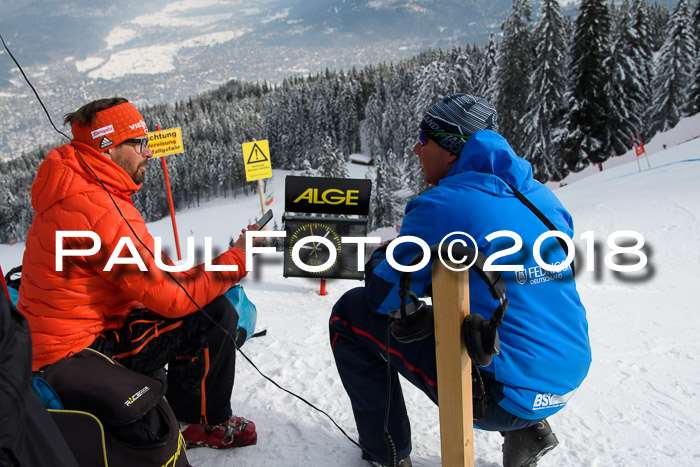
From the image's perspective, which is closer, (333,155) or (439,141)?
(439,141)

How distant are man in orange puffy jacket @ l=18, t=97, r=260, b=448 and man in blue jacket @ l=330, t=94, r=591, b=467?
77cm

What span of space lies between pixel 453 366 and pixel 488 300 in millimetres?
301

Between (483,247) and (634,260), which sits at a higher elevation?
(483,247)

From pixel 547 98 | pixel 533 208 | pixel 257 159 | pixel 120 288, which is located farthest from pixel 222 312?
pixel 547 98

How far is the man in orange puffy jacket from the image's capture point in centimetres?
206

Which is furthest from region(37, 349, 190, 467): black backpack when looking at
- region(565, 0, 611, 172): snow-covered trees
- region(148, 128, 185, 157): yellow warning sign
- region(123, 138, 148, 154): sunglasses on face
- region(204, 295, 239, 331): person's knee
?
region(565, 0, 611, 172): snow-covered trees

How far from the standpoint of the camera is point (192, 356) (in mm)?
2463

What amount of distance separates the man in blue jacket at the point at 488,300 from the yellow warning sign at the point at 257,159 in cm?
840

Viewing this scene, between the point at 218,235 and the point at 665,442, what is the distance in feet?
220

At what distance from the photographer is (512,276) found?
65.7 inches

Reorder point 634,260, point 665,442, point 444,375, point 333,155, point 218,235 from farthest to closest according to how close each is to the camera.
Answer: point 218,235, point 333,155, point 634,260, point 665,442, point 444,375

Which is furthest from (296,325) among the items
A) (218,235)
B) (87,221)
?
(218,235)

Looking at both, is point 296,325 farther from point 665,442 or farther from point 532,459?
point 665,442

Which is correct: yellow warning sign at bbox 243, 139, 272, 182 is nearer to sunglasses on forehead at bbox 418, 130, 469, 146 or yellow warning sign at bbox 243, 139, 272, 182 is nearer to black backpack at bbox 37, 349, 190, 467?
sunglasses on forehead at bbox 418, 130, 469, 146
